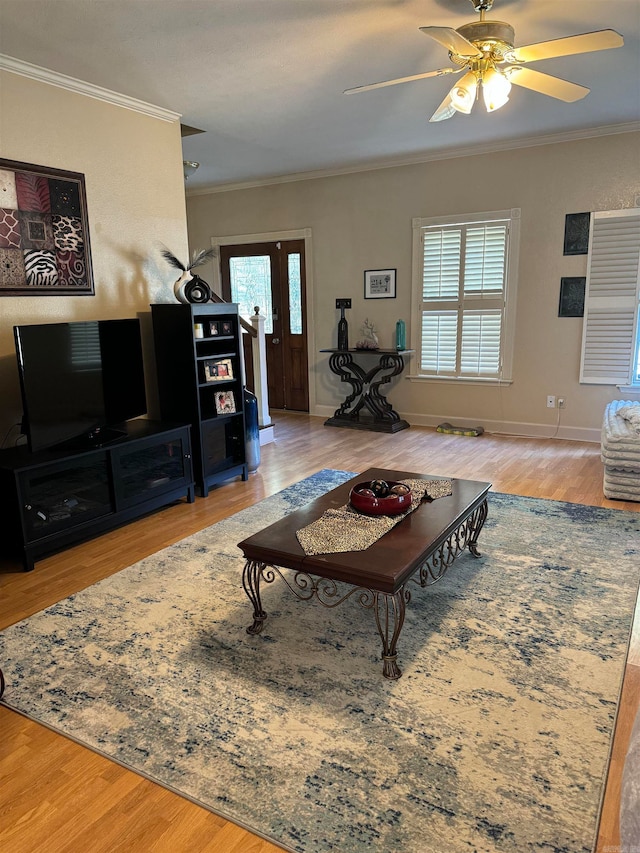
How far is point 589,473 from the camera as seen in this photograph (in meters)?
4.57

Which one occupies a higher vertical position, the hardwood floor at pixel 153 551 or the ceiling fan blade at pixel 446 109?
the ceiling fan blade at pixel 446 109

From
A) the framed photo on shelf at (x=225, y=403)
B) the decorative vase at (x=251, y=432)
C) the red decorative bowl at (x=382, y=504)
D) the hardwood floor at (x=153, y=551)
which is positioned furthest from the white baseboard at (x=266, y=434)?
the red decorative bowl at (x=382, y=504)

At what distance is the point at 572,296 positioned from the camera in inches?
211

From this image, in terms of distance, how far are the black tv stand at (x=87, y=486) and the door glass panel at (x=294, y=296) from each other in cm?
324

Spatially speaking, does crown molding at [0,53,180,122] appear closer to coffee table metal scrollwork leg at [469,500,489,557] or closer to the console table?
the console table

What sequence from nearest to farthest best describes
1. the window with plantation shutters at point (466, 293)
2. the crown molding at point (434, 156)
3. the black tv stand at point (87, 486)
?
the black tv stand at point (87, 486), the crown molding at point (434, 156), the window with plantation shutters at point (466, 293)

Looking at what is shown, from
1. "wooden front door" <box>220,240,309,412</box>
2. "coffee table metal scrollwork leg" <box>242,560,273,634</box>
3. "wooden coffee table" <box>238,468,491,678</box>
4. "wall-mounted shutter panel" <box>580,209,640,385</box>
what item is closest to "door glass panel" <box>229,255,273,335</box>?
"wooden front door" <box>220,240,309,412</box>

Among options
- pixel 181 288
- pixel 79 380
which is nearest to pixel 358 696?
pixel 79 380

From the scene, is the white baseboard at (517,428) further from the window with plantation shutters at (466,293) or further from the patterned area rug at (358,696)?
the patterned area rug at (358,696)

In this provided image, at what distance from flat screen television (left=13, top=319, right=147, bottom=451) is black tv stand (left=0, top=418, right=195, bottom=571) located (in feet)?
0.41

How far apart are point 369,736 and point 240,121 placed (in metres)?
4.31

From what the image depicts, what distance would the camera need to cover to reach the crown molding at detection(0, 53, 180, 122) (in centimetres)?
332

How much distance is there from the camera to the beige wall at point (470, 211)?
521 cm

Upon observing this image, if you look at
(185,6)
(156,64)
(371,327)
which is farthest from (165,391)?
(371,327)
